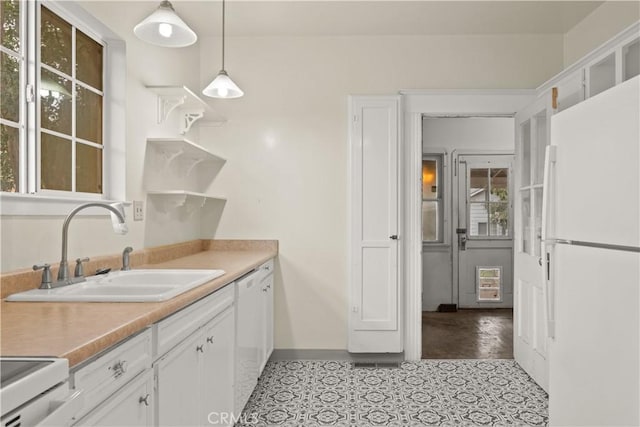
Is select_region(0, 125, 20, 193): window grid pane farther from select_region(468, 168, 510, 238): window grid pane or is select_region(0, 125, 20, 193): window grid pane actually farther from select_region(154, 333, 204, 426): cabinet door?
select_region(468, 168, 510, 238): window grid pane

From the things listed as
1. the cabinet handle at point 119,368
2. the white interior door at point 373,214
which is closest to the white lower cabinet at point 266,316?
the white interior door at point 373,214

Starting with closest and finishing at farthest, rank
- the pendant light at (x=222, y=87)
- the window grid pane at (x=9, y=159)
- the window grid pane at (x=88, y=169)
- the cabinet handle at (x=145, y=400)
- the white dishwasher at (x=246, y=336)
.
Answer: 1. the cabinet handle at (x=145, y=400)
2. the window grid pane at (x=9, y=159)
3. the window grid pane at (x=88, y=169)
4. the white dishwasher at (x=246, y=336)
5. the pendant light at (x=222, y=87)

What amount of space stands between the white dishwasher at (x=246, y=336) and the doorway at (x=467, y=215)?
3319 millimetres

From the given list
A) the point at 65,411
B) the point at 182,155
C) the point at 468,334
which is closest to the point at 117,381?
the point at 65,411

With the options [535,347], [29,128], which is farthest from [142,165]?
[535,347]

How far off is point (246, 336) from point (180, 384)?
3.11ft

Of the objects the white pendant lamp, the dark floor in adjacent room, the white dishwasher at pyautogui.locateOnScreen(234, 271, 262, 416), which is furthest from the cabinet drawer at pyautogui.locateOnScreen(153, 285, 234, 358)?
the dark floor in adjacent room

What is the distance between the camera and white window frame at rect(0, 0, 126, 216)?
5.76 feet

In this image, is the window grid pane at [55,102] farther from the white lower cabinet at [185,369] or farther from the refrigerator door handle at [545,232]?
the refrigerator door handle at [545,232]

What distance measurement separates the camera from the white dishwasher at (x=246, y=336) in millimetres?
2318

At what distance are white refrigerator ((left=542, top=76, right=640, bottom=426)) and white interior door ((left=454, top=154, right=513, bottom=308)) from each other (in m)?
3.54

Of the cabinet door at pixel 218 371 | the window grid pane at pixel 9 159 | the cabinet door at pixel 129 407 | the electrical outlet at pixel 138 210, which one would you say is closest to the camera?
the cabinet door at pixel 129 407

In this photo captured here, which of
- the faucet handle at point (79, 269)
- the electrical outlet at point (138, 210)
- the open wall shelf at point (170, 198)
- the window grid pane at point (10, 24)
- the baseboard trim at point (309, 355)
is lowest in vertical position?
the baseboard trim at point (309, 355)

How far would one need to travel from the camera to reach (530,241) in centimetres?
319
